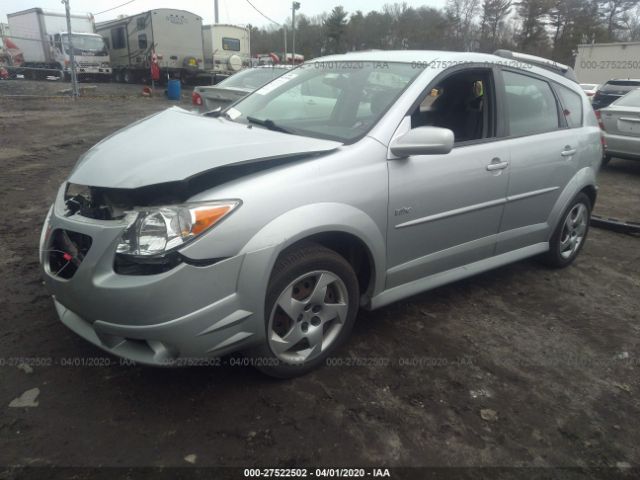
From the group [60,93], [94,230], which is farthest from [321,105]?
[60,93]

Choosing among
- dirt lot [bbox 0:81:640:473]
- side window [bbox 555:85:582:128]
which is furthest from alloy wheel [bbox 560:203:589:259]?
side window [bbox 555:85:582:128]

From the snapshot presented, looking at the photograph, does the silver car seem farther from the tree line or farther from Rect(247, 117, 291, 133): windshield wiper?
the tree line

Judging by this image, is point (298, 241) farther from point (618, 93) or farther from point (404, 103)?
point (618, 93)

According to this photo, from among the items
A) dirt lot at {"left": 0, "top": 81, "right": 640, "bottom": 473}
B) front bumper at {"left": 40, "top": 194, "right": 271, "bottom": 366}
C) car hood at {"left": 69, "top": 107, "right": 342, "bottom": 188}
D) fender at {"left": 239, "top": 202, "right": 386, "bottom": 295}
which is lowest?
dirt lot at {"left": 0, "top": 81, "right": 640, "bottom": 473}

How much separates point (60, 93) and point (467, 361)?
18365 millimetres

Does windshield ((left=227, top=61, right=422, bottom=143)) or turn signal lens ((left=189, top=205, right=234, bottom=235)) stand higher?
windshield ((left=227, top=61, right=422, bottom=143))

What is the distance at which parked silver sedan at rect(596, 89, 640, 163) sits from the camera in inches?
314

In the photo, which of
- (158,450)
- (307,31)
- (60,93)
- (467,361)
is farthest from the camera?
(307,31)

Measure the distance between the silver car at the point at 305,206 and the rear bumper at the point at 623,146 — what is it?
5.07m

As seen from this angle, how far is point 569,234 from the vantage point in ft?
14.1

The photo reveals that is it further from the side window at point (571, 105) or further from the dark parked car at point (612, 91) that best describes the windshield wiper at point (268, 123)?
the dark parked car at point (612, 91)

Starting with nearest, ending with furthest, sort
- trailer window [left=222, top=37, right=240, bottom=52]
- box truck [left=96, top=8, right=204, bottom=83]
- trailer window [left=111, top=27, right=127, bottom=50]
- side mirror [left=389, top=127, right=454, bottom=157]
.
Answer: side mirror [left=389, top=127, right=454, bottom=157], box truck [left=96, top=8, right=204, bottom=83], trailer window [left=222, top=37, right=240, bottom=52], trailer window [left=111, top=27, right=127, bottom=50]

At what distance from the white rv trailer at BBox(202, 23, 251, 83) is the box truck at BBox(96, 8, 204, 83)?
2.42ft

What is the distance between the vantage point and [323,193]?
251 cm
